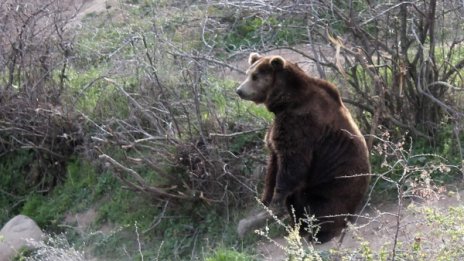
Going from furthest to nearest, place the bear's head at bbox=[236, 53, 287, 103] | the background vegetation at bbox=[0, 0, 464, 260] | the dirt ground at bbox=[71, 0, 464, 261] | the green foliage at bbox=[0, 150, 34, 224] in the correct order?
the green foliage at bbox=[0, 150, 34, 224], the background vegetation at bbox=[0, 0, 464, 260], the bear's head at bbox=[236, 53, 287, 103], the dirt ground at bbox=[71, 0, 464, 261]

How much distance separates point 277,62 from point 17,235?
13.9ft

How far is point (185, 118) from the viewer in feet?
34.4

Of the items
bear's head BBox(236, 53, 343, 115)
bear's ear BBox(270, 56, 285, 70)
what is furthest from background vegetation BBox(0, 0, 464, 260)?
bear's ear BBox(270, 56, 285, 70)

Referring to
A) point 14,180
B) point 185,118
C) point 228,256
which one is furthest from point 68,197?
point 228,256

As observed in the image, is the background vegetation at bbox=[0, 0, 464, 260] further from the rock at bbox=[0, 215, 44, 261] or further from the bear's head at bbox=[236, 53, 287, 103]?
the bear's head at bbox=[236, 53, 287, 103]

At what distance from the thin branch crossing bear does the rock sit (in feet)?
11.4

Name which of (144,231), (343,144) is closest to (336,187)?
(343,144)

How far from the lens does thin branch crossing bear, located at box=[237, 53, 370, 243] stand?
7.89 metres

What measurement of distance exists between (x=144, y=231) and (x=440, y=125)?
3306 mm

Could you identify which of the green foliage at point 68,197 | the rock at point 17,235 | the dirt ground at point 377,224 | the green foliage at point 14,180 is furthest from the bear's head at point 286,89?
the green foliage at point 14,180

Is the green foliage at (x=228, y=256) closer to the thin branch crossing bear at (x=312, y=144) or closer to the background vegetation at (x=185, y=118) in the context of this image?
the background vegetation at (x=185, y=118)

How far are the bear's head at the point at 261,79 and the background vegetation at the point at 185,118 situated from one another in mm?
Result: 640

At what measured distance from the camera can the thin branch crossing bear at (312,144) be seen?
7887 mm

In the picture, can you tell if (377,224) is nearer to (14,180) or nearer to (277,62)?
(277,62)
